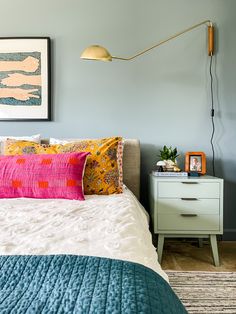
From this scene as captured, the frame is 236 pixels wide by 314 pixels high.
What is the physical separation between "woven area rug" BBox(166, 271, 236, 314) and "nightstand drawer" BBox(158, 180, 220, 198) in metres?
0.52

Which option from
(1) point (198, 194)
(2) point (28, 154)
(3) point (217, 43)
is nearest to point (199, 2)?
(3) point (217, 43)

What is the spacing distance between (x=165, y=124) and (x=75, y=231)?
1710mm

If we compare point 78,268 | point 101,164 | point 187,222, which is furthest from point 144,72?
point 78,268

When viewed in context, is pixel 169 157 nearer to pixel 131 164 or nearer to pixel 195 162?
pixel 195 162

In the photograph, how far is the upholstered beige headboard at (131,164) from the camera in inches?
97.8

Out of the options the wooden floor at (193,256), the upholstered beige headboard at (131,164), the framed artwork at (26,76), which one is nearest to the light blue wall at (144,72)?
the framed artwork at (26,76)

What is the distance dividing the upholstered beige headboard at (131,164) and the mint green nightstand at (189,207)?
13.8 inches

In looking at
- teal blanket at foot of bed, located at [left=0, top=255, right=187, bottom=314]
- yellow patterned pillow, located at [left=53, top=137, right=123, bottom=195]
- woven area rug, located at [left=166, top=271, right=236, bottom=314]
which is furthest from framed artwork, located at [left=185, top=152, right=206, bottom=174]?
teal blanket at foot of bed, located at [left=0, top=255, right=187, bottom=314]

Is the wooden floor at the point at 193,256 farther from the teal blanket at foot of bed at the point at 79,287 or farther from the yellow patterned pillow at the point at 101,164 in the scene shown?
the teal blanket at foot of bed at the point at 79,287

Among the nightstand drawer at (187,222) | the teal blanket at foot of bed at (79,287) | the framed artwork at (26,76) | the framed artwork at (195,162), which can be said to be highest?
the framed artwork at (26,76)

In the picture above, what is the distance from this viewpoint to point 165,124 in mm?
2643

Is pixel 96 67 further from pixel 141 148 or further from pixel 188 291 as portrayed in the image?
pixel 188 291

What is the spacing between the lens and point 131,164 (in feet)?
8.19

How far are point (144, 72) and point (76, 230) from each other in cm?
184
